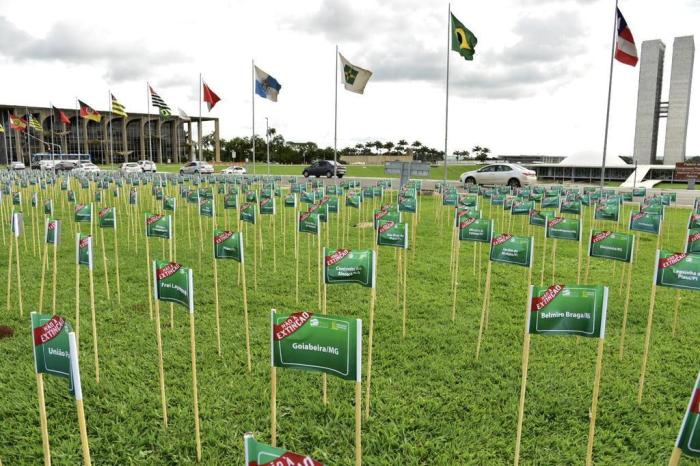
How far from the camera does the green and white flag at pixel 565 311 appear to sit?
12.1ft

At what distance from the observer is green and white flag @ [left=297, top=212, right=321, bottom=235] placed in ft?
26.4

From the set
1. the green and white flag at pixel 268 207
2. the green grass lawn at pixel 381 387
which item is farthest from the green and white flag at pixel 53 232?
the green and white flag at pixel 268 207

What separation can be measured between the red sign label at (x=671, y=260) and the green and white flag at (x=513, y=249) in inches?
51.6

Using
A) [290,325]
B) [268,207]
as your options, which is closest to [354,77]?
[268,207]

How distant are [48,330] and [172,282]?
5.00 ft

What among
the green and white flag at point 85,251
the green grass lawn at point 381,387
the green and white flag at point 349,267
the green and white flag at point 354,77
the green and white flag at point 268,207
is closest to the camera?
the green grass lawn at point 381,387

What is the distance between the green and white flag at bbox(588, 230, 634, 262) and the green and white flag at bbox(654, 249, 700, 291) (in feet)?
3.26

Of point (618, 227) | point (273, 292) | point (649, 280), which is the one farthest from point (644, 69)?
point (273, 292)

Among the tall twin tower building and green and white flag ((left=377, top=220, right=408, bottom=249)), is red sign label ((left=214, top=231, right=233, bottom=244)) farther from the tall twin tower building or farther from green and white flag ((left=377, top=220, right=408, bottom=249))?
the tall twin tower building

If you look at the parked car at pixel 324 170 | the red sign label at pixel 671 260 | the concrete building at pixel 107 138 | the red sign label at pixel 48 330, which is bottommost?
the red sign label at pixel 48 330

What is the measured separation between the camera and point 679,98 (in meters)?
55.4

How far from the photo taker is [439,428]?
14.2 ft

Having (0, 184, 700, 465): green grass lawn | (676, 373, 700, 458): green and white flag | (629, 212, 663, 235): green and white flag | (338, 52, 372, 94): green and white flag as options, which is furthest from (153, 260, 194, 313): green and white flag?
(338, 52, 372, 94): green and white flag

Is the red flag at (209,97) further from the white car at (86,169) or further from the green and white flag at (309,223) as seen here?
the green and white flag at (309,223)
